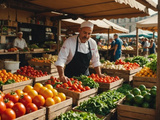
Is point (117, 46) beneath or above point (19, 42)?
beneath

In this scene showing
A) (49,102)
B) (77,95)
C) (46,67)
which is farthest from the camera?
(46,67)

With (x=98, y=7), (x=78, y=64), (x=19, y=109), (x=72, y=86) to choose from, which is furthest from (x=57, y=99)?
(x=98, y=7)

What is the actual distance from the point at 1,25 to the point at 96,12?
514cm

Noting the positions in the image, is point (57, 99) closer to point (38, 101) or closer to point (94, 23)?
point (38, 101)

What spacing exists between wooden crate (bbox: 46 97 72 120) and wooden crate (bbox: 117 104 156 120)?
734 millimetres

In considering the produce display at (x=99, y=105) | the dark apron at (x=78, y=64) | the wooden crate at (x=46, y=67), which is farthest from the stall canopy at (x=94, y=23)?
the produce display at (x=99, y=105)

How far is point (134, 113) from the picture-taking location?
95.7 inches

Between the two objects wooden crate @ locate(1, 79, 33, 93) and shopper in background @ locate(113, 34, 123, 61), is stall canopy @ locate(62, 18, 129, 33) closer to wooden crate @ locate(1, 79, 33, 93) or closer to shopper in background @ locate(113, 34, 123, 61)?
shopper in background @ locate(113, 34, 123, 61)

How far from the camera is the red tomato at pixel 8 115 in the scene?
183 cm

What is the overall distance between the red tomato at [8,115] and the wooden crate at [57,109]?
0.46 meters

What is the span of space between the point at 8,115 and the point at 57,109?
683 millimetres

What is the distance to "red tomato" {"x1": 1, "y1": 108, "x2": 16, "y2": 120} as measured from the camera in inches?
71.9

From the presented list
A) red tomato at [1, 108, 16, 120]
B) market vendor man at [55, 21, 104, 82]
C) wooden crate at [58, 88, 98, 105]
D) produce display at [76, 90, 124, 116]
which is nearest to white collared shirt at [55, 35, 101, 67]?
market vendor man at [55, 21, 104, 82]

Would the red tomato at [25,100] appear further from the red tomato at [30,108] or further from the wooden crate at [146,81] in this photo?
the wooden crate at [146,81]
